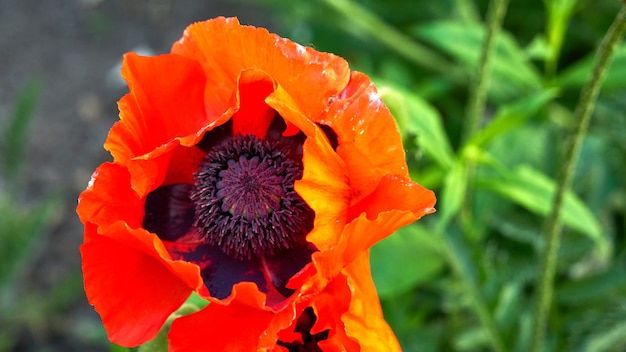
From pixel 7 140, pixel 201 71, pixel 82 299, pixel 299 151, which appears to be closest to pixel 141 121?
pixel 201 71

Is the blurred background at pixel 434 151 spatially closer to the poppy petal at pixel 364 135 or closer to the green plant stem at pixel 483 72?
the green plant stem at pixel 483 72

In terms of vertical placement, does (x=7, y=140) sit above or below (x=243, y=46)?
below

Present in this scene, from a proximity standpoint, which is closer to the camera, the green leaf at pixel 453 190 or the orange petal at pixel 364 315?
the orange petal at pixel 364 315

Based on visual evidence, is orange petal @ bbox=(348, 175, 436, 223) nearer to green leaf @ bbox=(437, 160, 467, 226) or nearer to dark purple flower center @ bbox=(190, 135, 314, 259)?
dark purple flower center @ bbox=(190, 135, 314, 259)

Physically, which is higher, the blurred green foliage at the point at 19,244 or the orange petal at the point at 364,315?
the orange petal at the point at 364,315

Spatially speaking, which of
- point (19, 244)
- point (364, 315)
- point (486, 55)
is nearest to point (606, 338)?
point (486, 55)

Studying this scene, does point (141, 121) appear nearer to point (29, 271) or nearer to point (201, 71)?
point (201, 71)

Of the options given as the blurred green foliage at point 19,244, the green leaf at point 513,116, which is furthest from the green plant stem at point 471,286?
the blurred green foliage at point 19,244
